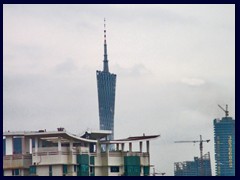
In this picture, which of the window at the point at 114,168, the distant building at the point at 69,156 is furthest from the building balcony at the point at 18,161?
the window at the point at 114,168

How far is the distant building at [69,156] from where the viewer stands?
83.1 metres

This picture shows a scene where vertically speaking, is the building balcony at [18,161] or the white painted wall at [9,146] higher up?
the white painted wall at [9,146]

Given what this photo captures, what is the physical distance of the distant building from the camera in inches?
3273

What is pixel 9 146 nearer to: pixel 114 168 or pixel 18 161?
pixel 18 161

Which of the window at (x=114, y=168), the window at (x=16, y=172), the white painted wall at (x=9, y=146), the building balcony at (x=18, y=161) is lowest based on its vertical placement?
the window at (x=16, y=172)

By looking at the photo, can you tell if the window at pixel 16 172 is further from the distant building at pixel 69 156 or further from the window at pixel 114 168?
the window at pixel 114 168

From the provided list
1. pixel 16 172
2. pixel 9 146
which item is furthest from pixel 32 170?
pixel 9 146

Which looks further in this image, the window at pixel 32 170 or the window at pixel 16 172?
the window at pixel 16 172

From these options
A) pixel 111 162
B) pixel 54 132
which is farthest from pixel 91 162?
pixel 54 132

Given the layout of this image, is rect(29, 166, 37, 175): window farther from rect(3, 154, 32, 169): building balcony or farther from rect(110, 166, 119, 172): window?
rect(110, 166, 119, 172): window

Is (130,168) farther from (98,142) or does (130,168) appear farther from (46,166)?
(46,166)

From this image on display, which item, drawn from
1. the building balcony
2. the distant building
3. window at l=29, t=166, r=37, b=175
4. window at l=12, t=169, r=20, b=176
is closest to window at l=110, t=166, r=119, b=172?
the distant building

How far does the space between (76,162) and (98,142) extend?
4849 millimetres

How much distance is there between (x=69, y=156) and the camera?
275 ft
